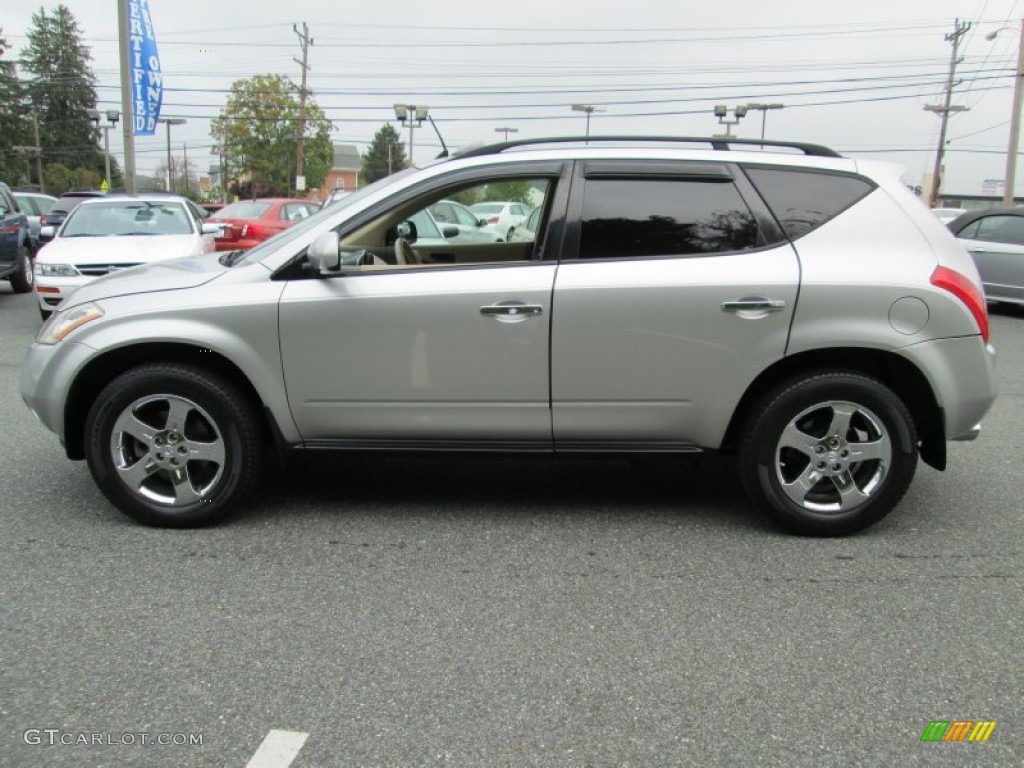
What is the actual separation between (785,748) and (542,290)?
2.09 meters

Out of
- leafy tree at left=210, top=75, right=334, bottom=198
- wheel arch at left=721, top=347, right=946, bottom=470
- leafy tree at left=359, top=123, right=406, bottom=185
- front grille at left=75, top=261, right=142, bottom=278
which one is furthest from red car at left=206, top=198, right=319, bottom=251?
leafy tree at left=359, top=123, right=406, bottom=185

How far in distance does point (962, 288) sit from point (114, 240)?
9.02 m

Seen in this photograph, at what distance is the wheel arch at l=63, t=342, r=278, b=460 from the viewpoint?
384 cm

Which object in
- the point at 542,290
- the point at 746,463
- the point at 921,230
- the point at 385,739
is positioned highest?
the point at 921,230

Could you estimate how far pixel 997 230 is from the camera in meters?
11.9

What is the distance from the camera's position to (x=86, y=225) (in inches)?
396

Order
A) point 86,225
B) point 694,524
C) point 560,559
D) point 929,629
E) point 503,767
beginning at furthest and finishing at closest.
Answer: point 86,225 < point 694,524 < point 560,559 < point 929,629 < point 503,767

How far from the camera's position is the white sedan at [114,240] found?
899cm

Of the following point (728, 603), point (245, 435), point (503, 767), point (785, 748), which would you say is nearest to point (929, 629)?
point (728, 603)

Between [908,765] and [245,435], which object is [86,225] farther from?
[908,765]

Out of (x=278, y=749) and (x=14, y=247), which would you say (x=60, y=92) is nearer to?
(x=14, y=247)

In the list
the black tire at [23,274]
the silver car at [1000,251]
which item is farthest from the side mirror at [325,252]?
the black tire at [23,274]

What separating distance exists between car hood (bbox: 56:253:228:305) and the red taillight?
3317 mm

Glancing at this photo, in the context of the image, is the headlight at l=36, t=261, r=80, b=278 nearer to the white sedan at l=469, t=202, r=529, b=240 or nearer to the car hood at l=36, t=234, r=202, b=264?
the car hood at l=36, t=234, r=202, b=264
